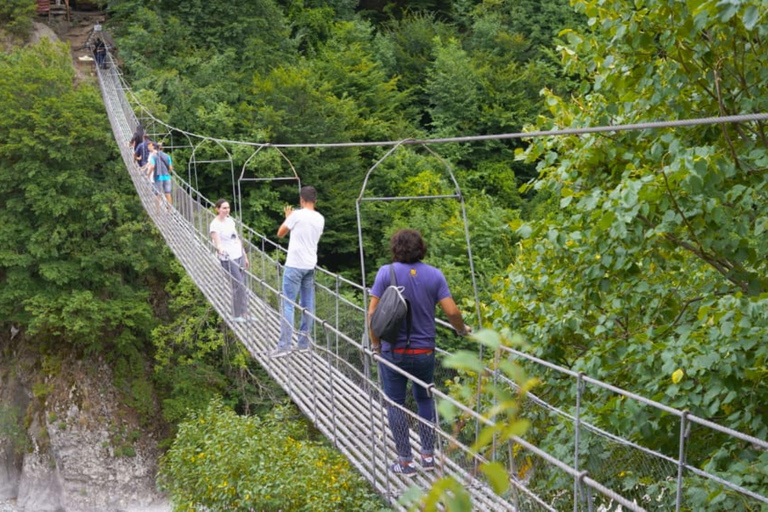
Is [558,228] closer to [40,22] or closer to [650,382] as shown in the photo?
[650,382]

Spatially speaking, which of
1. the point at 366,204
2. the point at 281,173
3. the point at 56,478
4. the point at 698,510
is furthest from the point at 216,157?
the point at 698,510

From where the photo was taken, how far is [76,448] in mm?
14125

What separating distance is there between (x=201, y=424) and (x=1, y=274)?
20.3 ft

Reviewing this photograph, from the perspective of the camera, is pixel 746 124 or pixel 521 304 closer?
pixel 746 124

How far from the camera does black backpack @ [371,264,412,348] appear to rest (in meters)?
3.37

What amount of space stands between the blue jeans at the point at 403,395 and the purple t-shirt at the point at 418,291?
70mm

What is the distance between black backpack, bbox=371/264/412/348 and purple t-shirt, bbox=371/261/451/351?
20 millimetres

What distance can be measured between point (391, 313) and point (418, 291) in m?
0.14

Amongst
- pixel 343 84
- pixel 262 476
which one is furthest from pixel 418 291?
pixel 343 84

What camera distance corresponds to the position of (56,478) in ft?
46.2

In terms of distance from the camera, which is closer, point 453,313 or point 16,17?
point 453,313

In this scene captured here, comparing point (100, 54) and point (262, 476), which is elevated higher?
point (100, 54)

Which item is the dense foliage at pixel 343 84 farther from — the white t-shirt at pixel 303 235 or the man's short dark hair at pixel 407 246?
the man's short dark hair at pixel 407 246

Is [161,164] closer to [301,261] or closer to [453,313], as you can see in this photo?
[301,261]
